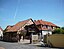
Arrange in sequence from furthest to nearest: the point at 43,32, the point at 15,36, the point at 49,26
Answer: the point at 49,26 → the point at 43,32 → the point at 15,36

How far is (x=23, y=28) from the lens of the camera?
151ft

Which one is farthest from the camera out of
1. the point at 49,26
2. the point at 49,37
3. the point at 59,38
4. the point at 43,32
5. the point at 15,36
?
the point at 49,26

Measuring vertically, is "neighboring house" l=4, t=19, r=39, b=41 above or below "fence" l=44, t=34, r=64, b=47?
above

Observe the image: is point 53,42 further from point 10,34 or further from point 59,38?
point 10,34

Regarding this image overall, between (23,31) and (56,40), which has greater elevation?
(23,31)

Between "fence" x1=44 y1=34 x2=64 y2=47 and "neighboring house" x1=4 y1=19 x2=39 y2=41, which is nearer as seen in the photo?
"fence" x1=44 y1=34 x2=64 y2=47

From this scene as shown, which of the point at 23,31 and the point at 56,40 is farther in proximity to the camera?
the point at 23,31

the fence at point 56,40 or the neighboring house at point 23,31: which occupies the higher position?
the neighboring house at point 23,31

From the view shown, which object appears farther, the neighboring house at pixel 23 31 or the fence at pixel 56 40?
the neighboring house at pixel 23 31

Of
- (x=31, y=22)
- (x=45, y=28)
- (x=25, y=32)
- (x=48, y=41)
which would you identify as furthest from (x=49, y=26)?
(x=48, y=41)

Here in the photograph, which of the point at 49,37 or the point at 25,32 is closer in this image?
the point at 49,37

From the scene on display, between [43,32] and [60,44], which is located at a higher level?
[43,32]

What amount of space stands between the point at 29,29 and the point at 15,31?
4.78 meters

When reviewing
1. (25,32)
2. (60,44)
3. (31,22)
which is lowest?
(60,44)
